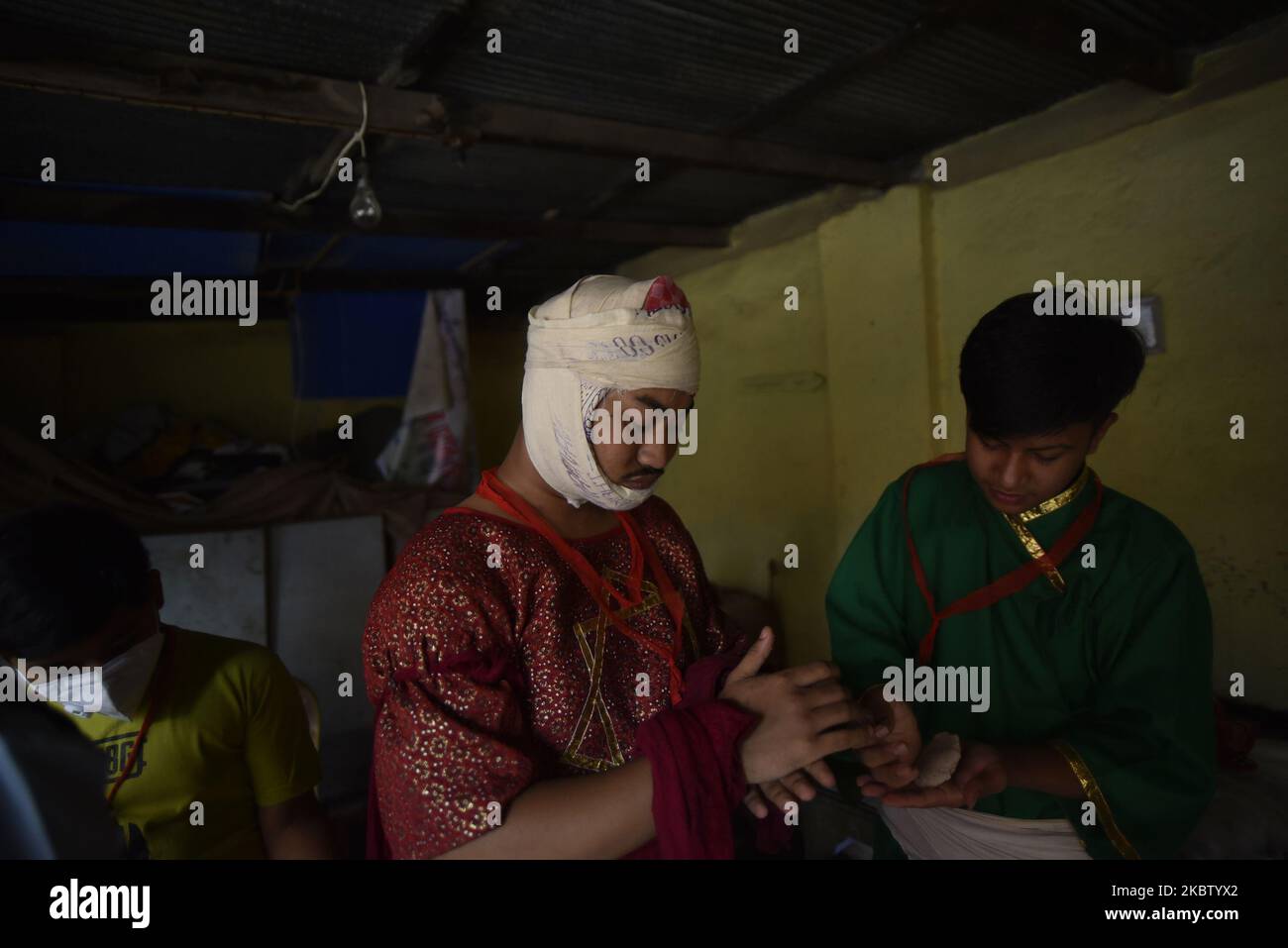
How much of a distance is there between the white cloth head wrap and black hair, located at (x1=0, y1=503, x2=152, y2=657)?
0.91 metres

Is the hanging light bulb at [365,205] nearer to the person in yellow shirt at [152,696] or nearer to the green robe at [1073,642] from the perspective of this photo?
the person in yellow shirt at [152,696]

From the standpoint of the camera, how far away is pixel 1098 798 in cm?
140

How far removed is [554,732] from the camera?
1.25 metres

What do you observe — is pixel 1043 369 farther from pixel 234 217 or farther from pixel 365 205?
pixel 234 217

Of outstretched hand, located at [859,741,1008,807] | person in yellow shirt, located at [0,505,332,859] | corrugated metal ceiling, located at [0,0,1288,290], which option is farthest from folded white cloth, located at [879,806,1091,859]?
corrugated metal ceiling, located at [0,0,1288,290]

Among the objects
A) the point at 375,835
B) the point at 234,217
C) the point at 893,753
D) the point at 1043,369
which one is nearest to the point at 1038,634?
the point at 893,753

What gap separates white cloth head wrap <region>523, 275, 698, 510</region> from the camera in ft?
4.14

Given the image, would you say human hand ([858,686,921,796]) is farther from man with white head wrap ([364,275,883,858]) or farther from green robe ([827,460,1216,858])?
green robe ([827,460,1216,858])

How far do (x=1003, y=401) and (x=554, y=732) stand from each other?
95cm

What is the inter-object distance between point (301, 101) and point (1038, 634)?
7.93 feet

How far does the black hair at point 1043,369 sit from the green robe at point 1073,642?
240mm

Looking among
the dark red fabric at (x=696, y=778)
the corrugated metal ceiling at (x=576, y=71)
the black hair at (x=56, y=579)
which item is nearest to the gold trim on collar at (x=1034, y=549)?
the dark red fabric at (x=696, y=778)
